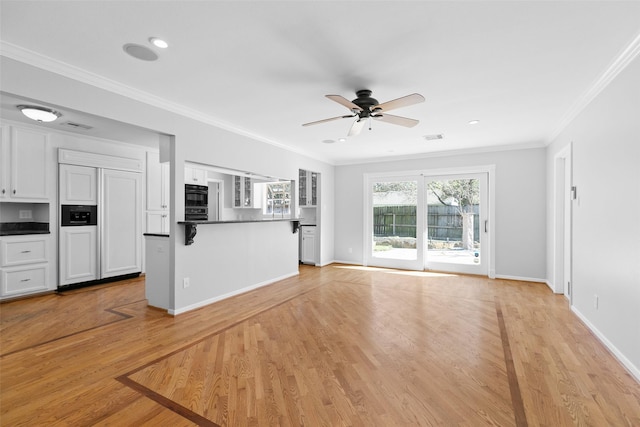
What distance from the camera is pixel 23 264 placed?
4.30 meters

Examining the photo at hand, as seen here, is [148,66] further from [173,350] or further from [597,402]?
[597,402]

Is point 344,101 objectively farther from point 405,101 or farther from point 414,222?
point 414,222

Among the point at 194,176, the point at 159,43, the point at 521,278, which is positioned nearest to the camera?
the point at 159,43

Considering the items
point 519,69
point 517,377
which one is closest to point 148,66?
point 519,69

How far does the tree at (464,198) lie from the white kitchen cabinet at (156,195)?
224 inches

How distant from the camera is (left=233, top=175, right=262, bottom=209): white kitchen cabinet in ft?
24.4

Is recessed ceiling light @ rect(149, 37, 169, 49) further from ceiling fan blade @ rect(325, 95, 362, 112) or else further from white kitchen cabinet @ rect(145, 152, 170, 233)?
white kitchen cabinet @ rect(145, 152, 170, 233)

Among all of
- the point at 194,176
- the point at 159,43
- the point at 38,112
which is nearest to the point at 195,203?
the point at 194,176

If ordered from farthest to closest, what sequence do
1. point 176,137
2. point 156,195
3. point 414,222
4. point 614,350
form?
point 414,222, point 156,195, point 176,137, point 614,350

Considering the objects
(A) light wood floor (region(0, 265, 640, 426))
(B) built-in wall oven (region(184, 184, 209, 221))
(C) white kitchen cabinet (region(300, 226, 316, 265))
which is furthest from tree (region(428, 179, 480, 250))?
(B) built-in wall oven (region(184, 184, 209, 221))

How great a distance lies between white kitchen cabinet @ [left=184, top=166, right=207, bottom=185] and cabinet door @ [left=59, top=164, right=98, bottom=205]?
1.48m

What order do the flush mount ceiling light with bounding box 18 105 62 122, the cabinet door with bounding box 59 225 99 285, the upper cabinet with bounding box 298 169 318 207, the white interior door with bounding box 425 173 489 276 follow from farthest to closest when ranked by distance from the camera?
the upper cabinet with bounding box 298 169 318 207
the white interior door with bounding box 425 173 489 276
the cabinet door with bounding box 59 225 99 285
the flush mount ceiling light with bounding box 18 105 62 122

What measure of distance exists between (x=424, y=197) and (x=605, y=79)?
3737mm

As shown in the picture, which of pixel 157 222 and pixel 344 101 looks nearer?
pixel 344 101
